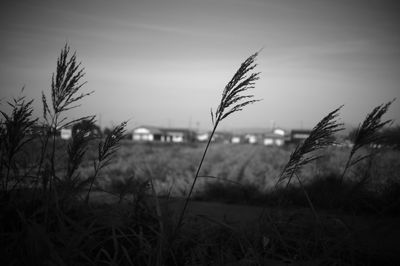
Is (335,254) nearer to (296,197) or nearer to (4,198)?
(4,198)

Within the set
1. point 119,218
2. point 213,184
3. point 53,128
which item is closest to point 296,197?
point 213,184

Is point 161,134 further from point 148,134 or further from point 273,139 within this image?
point 273,139

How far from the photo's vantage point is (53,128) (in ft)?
7.40

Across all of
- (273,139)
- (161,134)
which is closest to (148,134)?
(161,134)

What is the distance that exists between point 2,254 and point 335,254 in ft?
7.58

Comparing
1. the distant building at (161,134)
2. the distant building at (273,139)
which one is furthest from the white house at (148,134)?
the distant building at (273,139)

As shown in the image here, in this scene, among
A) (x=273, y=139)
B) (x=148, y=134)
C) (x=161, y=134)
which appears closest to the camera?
(x=148, y=134)

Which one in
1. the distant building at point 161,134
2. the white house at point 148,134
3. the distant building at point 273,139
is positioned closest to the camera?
the white house at point 148,134

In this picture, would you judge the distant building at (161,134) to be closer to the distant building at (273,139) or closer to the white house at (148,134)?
the white house at (148,134)

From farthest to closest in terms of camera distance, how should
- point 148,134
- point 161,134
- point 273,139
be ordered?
point 161,134
point 273,139
point 148,134

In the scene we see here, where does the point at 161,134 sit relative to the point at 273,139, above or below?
above

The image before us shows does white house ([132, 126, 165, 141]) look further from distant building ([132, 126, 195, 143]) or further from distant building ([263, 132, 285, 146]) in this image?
distant building ([263, 132, 285, 146])

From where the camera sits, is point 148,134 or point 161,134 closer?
point 148,134

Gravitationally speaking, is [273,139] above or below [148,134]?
below
